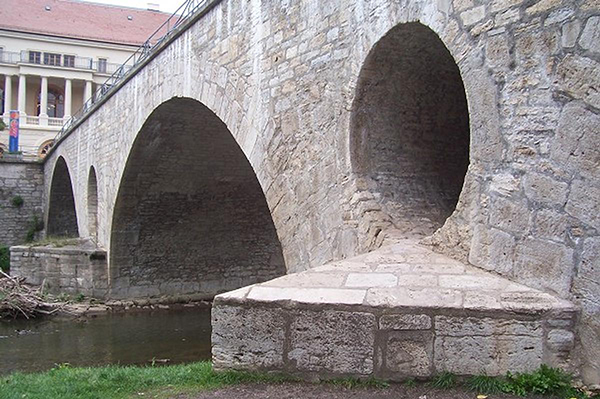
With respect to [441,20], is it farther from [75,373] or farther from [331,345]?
[75,373]

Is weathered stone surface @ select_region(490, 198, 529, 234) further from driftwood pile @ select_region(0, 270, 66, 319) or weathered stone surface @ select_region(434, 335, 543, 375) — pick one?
driftwood pile @ select_region(0, 270, 66, 319)

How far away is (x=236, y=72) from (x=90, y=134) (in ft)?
40.2

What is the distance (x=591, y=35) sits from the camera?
3.01 metres

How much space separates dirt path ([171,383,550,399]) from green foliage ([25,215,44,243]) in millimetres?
26097

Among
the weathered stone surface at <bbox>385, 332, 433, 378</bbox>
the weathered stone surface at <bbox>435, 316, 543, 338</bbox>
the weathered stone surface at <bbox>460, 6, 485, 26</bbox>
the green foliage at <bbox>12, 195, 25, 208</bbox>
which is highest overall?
the weathered stone surface at <bbox>460, 6, 485, 26</bbox>

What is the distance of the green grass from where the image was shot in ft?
11.0

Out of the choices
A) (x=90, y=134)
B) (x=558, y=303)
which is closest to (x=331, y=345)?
(x=558, y=303)

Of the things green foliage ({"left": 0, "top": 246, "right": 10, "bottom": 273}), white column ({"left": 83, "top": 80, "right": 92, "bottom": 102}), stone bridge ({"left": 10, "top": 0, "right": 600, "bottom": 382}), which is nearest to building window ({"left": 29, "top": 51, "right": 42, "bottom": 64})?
white column ({"left": 83, "top": 80, "right": 92, "bottom": 102})

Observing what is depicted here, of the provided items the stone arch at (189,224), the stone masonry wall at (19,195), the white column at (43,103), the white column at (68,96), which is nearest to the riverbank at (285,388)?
the stone arch at (189,224)

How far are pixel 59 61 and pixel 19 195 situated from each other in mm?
15956

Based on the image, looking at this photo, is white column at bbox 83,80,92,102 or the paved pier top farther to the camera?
white column at bbox 83,80,92,102

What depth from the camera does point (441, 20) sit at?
4.00m

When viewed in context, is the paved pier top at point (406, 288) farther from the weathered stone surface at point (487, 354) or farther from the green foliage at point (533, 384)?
the green foliage at point (533, 384)

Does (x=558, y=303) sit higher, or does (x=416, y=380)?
(x=558, y=303)
